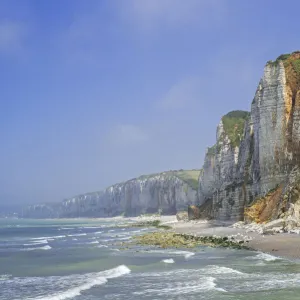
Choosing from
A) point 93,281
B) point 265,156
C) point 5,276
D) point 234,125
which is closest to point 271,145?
point 265,156

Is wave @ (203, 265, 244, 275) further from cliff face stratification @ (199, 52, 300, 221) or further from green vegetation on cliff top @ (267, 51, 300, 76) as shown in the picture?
green vegetation on cliff top @ (267, 51, 300, 76)

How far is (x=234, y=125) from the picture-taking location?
261 ft

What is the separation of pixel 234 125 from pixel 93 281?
→ 6175 cm

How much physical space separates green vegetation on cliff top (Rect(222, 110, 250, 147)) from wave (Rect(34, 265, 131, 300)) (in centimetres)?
5002

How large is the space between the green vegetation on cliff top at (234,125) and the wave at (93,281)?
5002 cm

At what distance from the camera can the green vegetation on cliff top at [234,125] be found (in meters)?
73.6

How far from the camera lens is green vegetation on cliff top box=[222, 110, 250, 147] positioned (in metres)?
73.6

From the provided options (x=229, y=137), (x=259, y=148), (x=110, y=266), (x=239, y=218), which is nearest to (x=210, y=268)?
(x=110, y=266)

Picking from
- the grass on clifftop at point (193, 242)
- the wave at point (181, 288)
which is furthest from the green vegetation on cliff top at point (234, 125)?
the wave at point (181, 288)

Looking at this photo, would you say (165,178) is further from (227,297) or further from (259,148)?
(227,297)

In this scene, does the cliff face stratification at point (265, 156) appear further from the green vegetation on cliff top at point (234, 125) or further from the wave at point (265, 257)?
the wave at point (265, 257)

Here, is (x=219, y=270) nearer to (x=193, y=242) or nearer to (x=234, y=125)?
(x=193, y=242)

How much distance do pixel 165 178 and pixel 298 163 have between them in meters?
113

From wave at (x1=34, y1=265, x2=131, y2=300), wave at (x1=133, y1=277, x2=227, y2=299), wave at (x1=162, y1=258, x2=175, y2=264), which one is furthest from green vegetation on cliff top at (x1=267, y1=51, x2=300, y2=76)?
wave at (x1=133, y1=277, x2=227, y2=299)
